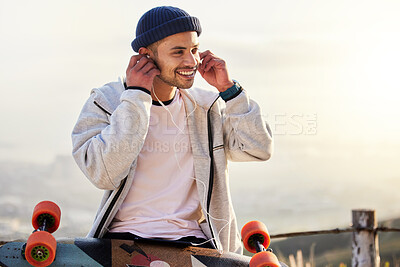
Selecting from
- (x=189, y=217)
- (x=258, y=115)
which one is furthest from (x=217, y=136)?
(x=189, y=217)

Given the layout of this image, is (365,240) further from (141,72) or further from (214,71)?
(141,72)

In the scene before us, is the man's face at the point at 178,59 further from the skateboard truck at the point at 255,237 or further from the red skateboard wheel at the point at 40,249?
the red skateboard wheel at the point at 40,249

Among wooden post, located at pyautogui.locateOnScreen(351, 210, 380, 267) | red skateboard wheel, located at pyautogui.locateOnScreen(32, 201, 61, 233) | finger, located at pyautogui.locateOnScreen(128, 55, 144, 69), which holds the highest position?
finger, located at pyautogui.locateOnScreen(128, 55, 144, 69)

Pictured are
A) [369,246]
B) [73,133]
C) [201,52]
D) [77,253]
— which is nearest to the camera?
[77,253]

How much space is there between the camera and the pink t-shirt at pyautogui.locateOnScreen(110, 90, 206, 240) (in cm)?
318

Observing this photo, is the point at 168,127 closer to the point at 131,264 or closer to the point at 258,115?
the point at 258,115

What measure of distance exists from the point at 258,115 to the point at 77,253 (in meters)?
1.26

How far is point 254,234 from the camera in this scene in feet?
10.1

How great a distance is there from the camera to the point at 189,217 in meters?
3.30

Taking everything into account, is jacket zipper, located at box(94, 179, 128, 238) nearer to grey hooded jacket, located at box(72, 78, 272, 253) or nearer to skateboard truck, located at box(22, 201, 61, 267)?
grey hooded jacket, located at box(72, 78, 272, 253)

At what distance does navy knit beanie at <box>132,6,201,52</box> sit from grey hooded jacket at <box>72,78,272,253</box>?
1.00ft

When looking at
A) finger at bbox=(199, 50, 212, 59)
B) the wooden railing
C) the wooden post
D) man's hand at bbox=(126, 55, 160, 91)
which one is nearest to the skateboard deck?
man's hand at bbox=(126, 55, 160, 91)

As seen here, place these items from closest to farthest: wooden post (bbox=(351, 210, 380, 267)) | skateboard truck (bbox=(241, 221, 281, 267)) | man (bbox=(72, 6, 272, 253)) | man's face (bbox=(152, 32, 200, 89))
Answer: skateboard truck (bbox=(241, 221, 281, 267))
man (bbox=(72, 6, 272, 253))
man's face (bbox=(152, 32, 200, 89))
wooden post (bbox=(351, 210, 380, 267))

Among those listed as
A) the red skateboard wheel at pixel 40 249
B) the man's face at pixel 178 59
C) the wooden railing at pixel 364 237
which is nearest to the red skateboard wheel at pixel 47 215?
the red skateboard wheel at pixel 40 249
